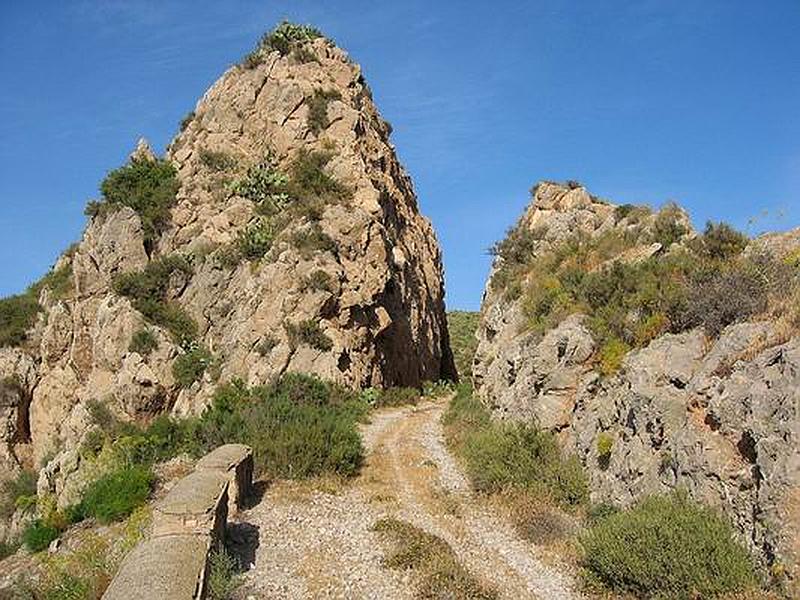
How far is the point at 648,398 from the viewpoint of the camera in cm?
1234

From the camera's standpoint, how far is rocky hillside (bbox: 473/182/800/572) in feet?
30.8

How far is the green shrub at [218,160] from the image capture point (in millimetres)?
34719

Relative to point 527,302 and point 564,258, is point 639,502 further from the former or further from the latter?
point 564,258

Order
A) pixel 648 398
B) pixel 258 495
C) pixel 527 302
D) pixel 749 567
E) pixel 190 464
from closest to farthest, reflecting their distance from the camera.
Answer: pixel 749 567, pixel 648 398, pixel 258 495, pixel 190 464, pixel 527 302

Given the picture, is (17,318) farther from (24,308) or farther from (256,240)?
(256,240)

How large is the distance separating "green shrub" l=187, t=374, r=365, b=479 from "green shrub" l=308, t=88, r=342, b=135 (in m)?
18.0

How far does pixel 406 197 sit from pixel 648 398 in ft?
99.5

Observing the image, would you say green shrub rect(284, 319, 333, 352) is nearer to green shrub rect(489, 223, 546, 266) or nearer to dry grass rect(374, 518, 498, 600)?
green shrub rect(489, 223, 546, 266)

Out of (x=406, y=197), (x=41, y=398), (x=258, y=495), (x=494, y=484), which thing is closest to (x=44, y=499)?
(x=258, y=495)

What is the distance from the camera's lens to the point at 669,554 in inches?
364

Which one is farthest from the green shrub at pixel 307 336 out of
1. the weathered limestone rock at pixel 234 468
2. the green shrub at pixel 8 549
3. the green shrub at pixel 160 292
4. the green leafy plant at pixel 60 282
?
the green leafy plant at pixel 60 282

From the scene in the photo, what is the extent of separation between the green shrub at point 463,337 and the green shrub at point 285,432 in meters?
23.7

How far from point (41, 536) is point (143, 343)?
545 inches

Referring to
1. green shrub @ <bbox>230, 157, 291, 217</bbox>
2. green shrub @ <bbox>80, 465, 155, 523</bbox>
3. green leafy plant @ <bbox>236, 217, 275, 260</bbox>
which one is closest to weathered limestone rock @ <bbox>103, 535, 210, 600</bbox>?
green shrub @ <bbox>80, 465, 155, 523</bbox>
